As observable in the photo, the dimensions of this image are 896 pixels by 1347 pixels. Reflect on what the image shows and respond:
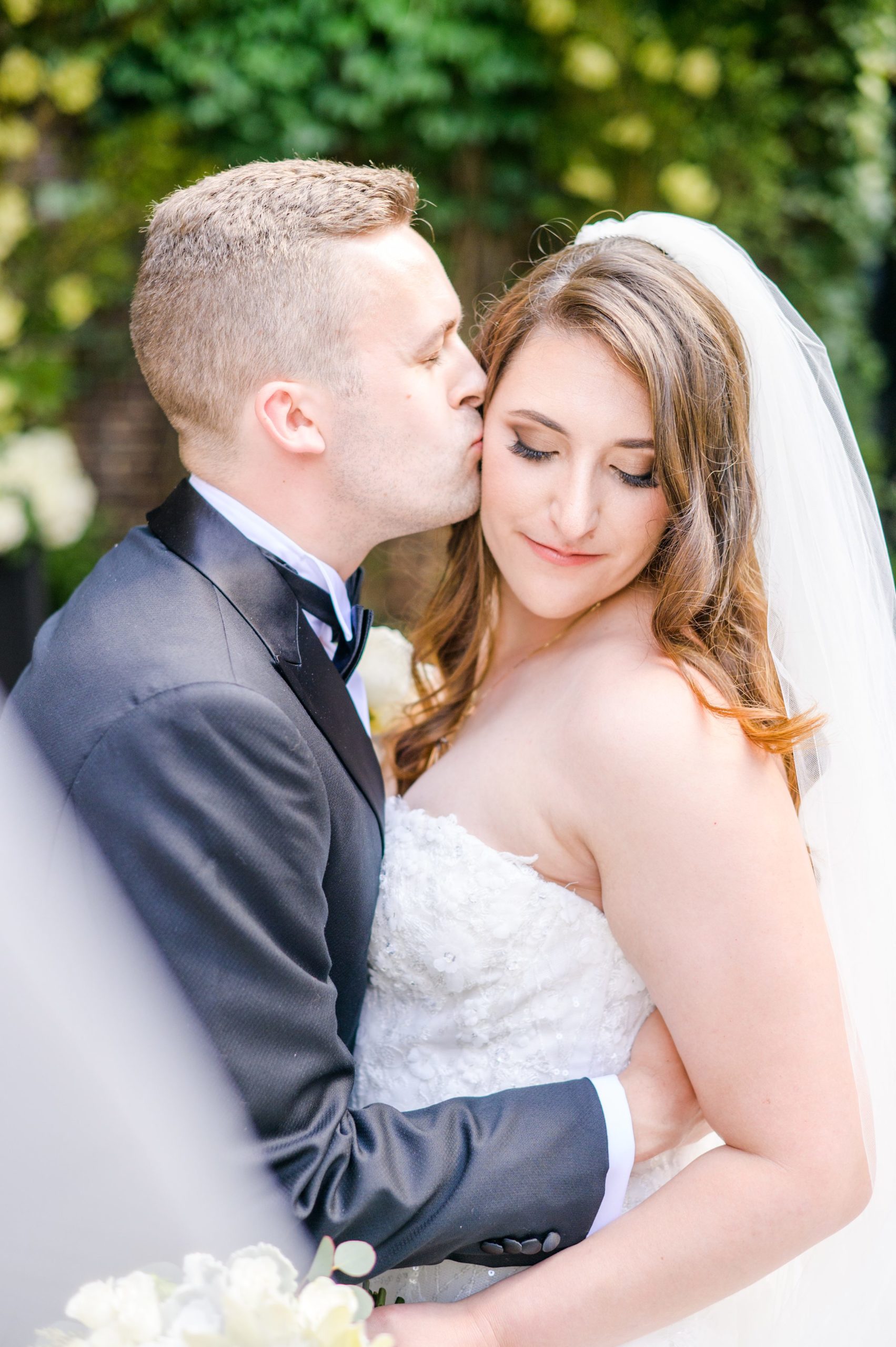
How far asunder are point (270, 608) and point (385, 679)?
34.6 inches

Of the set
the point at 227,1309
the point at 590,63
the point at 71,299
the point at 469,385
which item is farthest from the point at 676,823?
the point at 590,63

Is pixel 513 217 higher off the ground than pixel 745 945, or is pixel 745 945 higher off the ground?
pixel 513 217

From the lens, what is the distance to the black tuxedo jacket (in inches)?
60.9

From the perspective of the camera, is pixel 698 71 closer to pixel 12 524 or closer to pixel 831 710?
pixel 12 524

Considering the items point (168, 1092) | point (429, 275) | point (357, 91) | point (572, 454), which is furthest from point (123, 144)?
point (168, 1092)

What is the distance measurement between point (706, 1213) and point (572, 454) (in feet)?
4.12

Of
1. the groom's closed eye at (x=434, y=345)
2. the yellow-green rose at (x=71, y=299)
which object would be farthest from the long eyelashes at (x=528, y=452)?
the yellow-green rose at (x=71, y=299)

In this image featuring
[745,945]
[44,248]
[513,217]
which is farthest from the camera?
[513,217]

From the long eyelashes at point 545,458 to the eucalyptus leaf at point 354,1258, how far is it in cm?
129

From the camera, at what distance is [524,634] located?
8.22ft

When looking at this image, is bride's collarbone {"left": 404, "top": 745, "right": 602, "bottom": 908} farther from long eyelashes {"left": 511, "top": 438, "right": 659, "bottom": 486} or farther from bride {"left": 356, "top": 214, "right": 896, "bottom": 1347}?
long eyelashes {"left": 511, "top": 438, "right": 659, "bottom": 486}

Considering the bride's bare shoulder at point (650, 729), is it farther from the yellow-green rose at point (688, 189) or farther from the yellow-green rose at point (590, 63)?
the yellow-green rose at point (590, 63)

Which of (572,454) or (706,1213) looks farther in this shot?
(572,454)

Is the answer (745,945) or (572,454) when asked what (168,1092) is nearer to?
(745,945)
